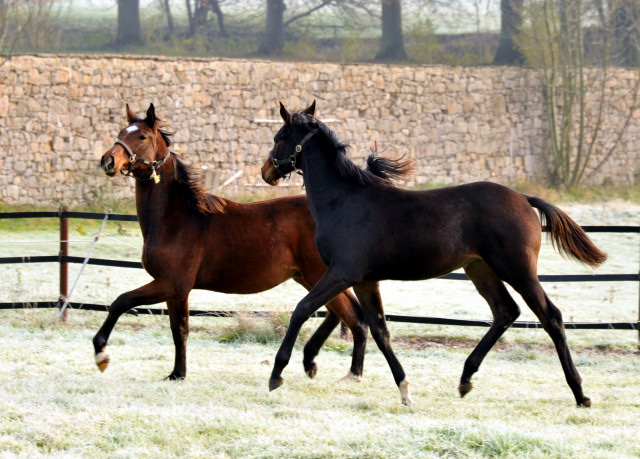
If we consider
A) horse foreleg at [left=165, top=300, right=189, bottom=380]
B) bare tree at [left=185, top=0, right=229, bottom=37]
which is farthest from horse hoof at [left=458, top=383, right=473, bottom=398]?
bare tree at [left=185, top=0, right=229, bottom=37]

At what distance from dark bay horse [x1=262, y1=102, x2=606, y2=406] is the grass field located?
0.40 meters

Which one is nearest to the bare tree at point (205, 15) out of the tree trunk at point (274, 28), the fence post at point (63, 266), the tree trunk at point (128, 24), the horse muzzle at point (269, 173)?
the tree trunk at point (274, 28)

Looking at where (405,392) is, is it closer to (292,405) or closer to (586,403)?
(292,405)

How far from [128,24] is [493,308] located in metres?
26.6

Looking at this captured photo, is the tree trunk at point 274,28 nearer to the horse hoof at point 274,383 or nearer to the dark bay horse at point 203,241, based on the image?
the dark bay horse at point 203,241

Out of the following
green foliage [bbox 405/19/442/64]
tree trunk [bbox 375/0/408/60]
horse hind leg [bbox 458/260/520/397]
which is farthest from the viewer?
tree trunk [bbox 375/0/408/60]

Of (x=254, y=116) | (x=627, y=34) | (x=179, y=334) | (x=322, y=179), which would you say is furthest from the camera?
(x=627, y=34)

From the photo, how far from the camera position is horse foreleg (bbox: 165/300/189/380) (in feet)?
23.7

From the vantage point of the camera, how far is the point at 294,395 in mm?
6613

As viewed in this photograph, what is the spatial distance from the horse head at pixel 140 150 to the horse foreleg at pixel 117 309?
87cm

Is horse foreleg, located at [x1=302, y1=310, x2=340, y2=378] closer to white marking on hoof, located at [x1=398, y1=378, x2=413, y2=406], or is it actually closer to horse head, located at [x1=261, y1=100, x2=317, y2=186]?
white marking on hoof, located at [x1=398, y1=378, x2=413, y2=406]

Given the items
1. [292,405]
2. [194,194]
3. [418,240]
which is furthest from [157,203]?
[418,240]

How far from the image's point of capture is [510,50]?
3055 cm

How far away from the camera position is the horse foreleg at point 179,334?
7219 millimetres
